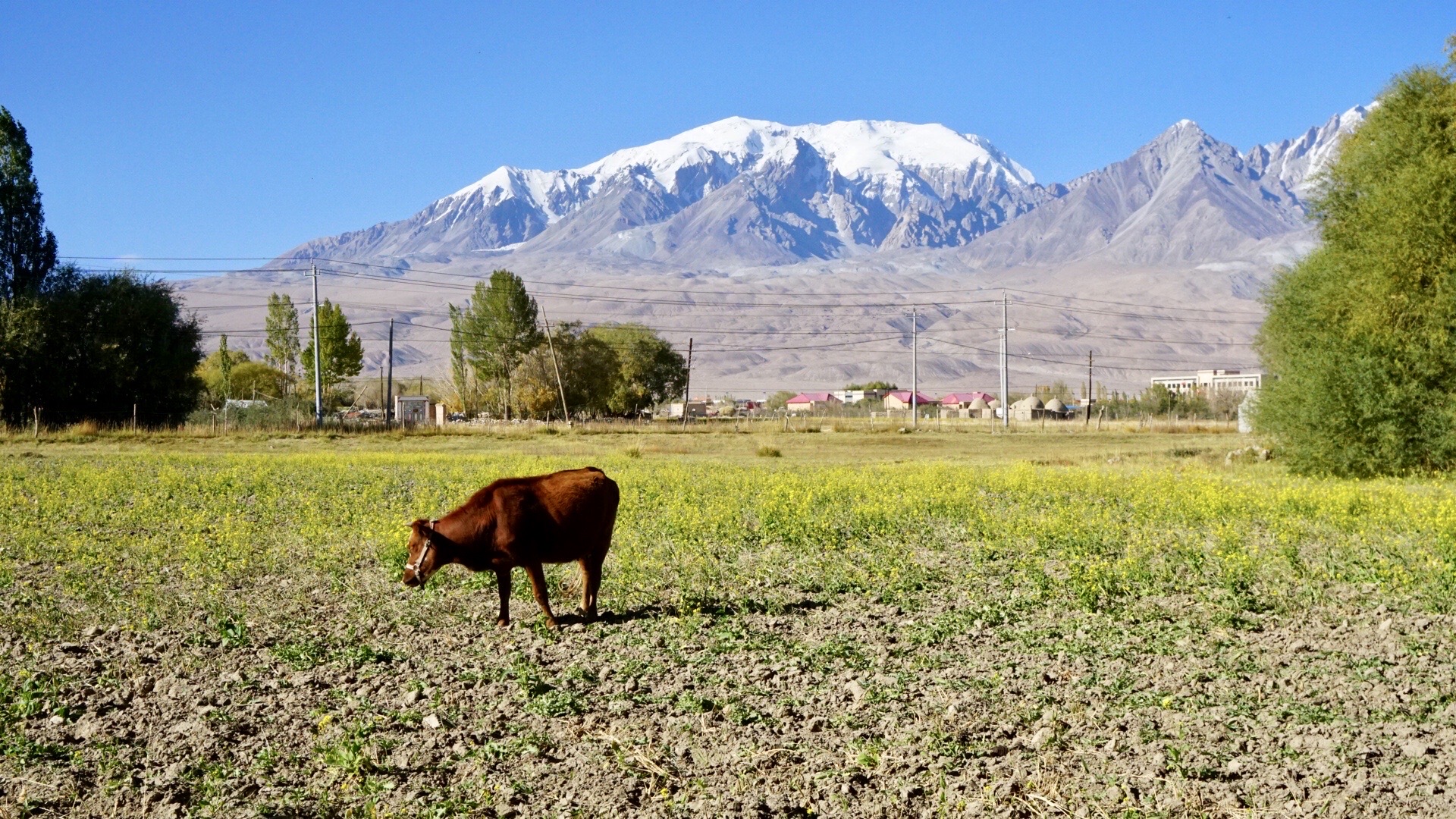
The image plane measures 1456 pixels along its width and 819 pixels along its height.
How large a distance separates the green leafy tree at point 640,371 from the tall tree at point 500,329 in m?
6.45

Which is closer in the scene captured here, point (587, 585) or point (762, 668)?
point (762, 668)

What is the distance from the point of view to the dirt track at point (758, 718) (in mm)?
8000

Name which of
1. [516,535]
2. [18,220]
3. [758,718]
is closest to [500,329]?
[18,220]

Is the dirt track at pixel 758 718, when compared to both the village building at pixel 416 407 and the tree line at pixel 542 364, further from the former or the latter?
the village building at pixel 416 407

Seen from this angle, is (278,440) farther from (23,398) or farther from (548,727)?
(548,727)

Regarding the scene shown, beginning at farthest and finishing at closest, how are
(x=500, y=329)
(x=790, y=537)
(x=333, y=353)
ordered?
A: (x=500, y=329)
(x=333, y=353)
(x=790, y=537)

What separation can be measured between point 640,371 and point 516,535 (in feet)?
338

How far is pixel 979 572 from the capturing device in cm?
1633

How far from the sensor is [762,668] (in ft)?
36.6

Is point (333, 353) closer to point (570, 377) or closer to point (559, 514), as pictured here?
point (570, 377)

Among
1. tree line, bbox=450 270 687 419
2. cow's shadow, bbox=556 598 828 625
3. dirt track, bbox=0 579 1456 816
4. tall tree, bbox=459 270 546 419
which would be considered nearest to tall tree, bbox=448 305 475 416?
tree line, bbox=450 270 687 419

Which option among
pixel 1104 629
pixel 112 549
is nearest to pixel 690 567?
pixel 1104 629

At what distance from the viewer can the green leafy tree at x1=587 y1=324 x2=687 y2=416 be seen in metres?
111

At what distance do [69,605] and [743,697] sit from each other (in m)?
8.61
